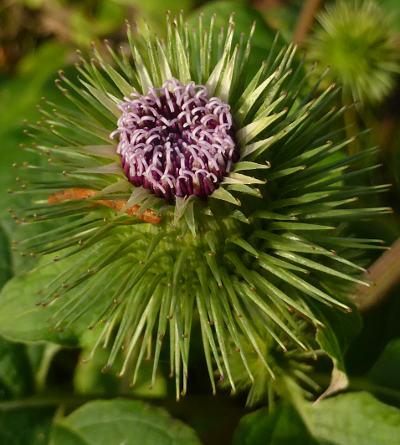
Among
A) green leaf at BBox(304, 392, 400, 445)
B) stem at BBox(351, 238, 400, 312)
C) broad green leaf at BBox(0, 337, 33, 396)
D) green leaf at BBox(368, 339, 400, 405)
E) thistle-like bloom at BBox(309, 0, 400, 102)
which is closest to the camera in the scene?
green leaf at BBox(304, 392, 400, 445)

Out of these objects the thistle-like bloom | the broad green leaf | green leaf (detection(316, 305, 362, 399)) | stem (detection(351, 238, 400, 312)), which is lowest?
the broad green leaf

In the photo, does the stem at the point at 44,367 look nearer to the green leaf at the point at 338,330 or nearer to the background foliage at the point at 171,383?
the background foliage at the point at 171,383

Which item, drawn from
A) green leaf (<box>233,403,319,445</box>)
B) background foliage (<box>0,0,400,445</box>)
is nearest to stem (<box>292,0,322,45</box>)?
background foliage (<box>0,0,400,445</box>)

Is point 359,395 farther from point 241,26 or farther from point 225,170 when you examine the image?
point 241,26

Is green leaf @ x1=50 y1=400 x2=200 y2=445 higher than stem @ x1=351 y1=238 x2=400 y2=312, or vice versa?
stem @ x1=351 y1=238 x2=400 y2=312

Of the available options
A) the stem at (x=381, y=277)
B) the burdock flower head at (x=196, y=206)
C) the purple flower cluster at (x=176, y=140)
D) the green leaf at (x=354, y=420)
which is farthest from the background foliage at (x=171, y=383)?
the purple flower cluster at (x=176, y=140)

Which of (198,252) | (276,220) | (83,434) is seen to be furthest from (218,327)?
(83,434)

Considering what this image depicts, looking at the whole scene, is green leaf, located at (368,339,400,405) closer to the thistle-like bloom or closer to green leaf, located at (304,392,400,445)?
green leaf, located at (304,392,400,445)
